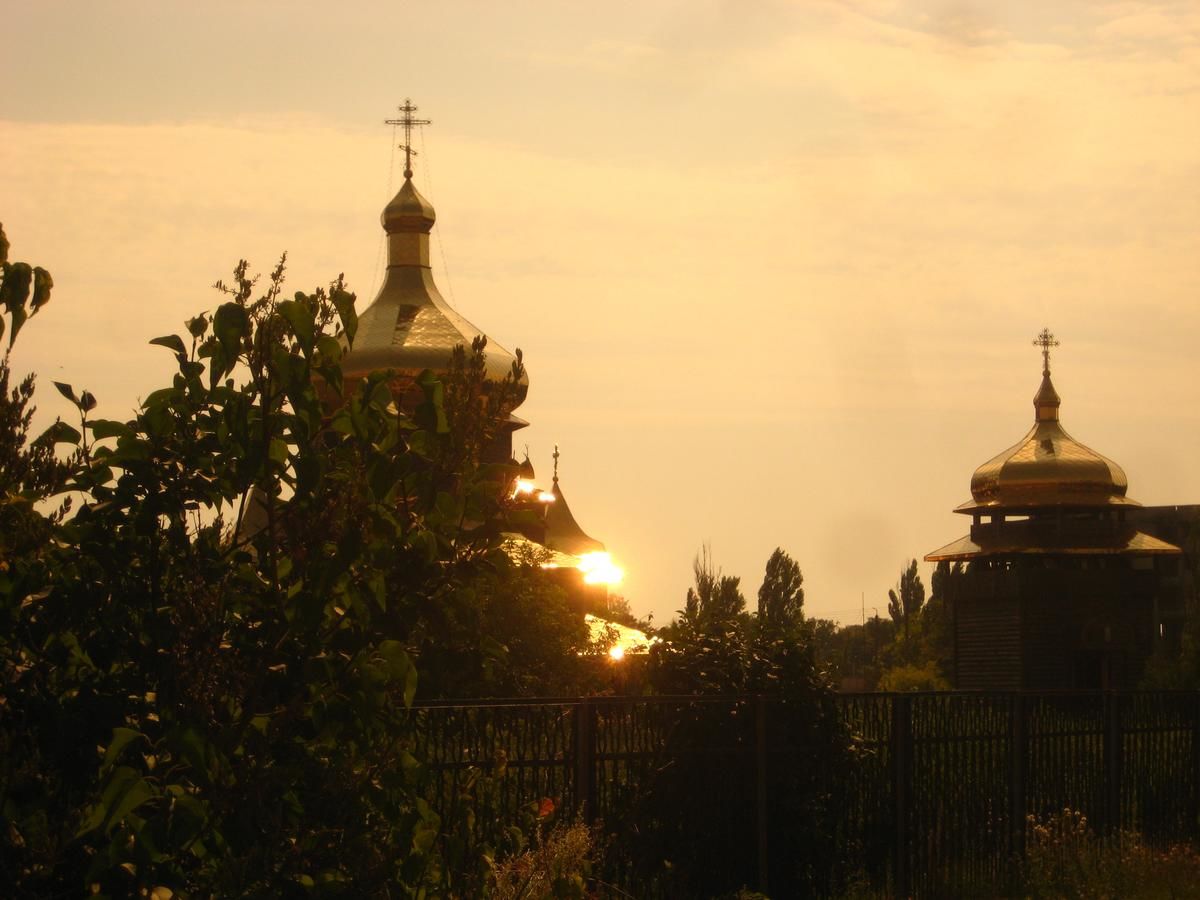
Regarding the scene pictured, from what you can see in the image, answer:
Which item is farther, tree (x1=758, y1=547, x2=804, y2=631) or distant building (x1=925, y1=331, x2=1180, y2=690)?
tree (x1=758, y1=547, x2=804, y2=631)

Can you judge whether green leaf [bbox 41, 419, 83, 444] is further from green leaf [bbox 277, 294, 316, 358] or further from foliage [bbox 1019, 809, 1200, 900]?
foliage [bbox 1019, 809, 1200, 900]

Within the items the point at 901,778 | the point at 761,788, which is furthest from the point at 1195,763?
the point at 761,788

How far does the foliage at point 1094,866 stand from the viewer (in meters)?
11.0

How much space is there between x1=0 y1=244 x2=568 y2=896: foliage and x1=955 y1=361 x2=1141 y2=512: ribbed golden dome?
4082 cm

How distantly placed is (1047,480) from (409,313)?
18.1 m

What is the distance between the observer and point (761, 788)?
33.0 feet

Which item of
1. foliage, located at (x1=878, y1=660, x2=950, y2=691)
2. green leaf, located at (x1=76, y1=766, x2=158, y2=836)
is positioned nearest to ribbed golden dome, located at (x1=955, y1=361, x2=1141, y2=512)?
foliage, located at (x1=878, y1=660, x2=950, y2=691)

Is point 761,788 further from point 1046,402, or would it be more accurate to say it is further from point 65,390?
point 1046,402

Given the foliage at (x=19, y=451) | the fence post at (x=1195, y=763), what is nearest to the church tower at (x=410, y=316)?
the fence post at (x=1195, y=763)

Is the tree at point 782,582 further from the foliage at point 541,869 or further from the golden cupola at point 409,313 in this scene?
the foliage at point 541,869

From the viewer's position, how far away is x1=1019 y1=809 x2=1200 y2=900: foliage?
36.2 feet

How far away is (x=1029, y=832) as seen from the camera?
1206 cm

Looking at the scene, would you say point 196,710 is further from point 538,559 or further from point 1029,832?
point 538,559

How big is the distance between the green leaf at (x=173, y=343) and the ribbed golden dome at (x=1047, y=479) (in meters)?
41.2
